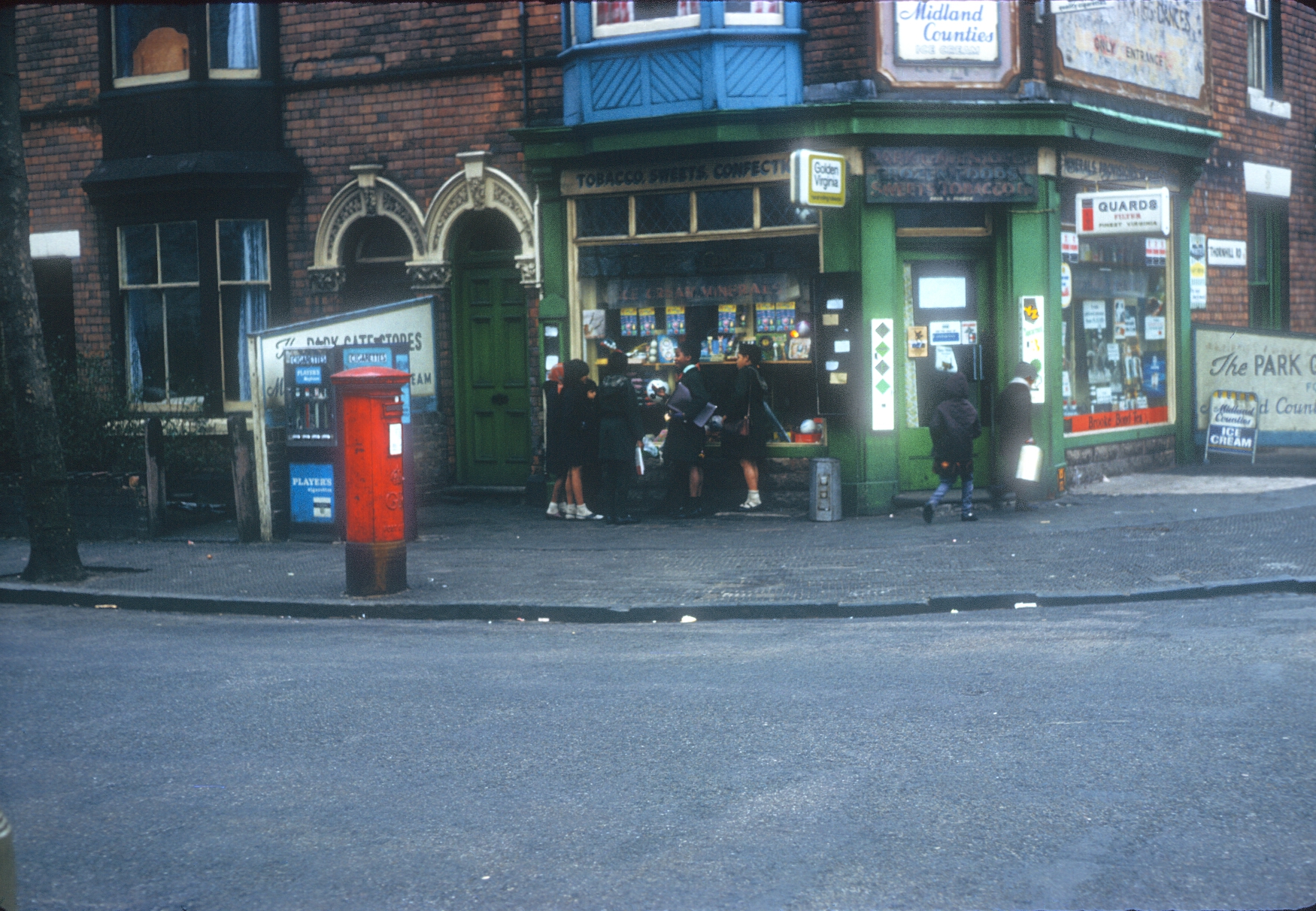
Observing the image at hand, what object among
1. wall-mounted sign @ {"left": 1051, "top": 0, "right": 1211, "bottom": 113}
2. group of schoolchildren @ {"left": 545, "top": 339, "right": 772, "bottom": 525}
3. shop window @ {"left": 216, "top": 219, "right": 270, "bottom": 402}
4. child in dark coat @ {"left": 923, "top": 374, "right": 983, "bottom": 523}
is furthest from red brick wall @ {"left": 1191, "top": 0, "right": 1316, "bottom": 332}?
shop window @ {"left": 216, "top": 219, "right": 270, "bottom": 402}

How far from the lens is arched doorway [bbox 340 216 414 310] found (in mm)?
16344

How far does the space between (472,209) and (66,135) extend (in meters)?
6.26

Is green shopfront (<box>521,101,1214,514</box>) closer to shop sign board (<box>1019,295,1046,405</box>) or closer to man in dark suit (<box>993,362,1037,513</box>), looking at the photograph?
shop sign board (<box>1019,295,1046,405</box>)

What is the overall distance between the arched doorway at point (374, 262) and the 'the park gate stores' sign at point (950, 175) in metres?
5.99

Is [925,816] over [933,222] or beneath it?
beneath

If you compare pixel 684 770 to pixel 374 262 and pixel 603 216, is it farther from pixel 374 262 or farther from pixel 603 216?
pixel 374 262

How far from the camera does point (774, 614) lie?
29.8ft

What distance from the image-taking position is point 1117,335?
15.9 metres

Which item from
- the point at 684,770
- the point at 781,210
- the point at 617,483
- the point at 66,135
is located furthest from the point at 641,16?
the point at 684,770

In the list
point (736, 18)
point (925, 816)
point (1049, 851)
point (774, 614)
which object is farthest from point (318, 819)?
point (736, 18)

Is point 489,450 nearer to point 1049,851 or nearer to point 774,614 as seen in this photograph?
point 774,614

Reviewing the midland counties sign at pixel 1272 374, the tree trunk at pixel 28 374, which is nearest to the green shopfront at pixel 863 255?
the midland counties sign at pixel 1272 374

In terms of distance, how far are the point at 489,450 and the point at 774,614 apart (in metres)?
7.71

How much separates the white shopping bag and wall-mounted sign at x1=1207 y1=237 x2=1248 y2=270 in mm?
5760
